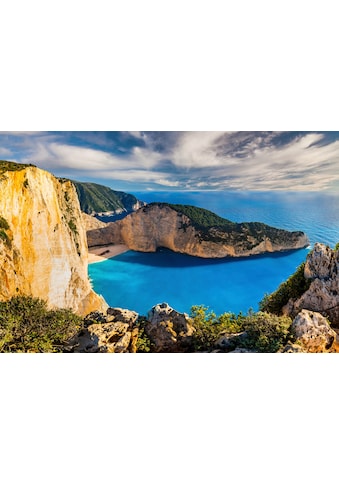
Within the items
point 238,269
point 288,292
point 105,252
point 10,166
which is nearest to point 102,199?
point 105,252

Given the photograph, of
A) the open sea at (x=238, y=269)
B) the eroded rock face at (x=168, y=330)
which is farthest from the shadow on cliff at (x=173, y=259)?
the eroded rock face at (x=168, y=330)

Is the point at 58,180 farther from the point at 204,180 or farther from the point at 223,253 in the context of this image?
the point at 223,253

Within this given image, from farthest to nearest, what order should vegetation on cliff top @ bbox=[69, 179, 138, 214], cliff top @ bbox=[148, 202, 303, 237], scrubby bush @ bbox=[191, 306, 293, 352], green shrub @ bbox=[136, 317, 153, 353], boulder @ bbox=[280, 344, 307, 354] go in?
vegetation on cliff top @ bbox=[69, 179, 138, 214] → cliff top @ bbox=[148, 202, 303, 237] → green shrub @ bbox=[136, 317, 153, 353] → scrubby bush @ bbox=[191, 306, 293, 352] → boulder @ bbox=[280, 344, 307, 354]

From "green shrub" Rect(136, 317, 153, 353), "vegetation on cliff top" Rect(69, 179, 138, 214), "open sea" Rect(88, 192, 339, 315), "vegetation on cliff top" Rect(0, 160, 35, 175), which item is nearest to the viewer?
"green shrub" Rect(136, 317, 153, 353)

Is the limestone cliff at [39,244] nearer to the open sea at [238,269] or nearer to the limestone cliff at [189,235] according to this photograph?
the open sea at [238,269]

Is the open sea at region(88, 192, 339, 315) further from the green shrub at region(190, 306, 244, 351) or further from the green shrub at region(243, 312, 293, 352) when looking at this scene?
the green shrub at region(243, 312, 293, 352)

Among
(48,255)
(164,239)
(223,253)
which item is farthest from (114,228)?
(48,255)

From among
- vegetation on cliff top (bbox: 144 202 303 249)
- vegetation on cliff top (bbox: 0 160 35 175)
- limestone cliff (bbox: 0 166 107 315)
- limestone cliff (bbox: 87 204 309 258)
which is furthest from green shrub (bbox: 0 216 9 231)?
limestone cliff (bbox: 87 204 309 258)

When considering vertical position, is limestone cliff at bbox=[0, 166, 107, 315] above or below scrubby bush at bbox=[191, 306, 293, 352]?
above

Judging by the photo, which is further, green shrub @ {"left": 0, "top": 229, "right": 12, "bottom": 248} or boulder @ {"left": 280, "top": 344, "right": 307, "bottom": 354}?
green shrub @ {"left": 0, "top": 229, "right": 12, "bottom": 248}
